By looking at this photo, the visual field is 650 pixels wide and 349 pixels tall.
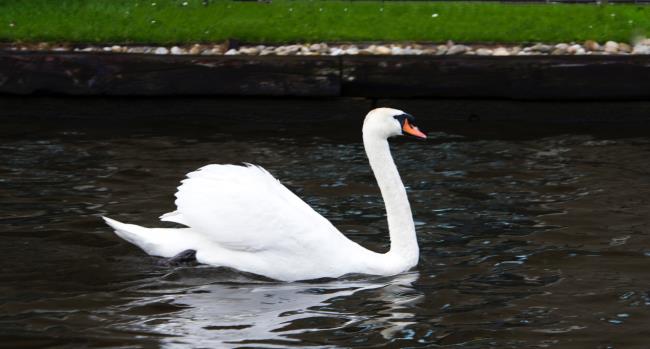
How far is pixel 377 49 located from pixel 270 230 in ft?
17.0

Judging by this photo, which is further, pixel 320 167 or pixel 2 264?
pixel 320 167

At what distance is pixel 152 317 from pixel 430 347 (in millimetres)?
1356

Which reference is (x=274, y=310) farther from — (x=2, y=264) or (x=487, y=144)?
(x=487, y=144)

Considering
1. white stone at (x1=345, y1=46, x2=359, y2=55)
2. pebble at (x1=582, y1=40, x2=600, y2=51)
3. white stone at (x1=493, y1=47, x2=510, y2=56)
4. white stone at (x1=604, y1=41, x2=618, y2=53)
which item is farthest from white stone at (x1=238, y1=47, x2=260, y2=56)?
white stone at (x1=604, y1=41, x2=618, y2=53)

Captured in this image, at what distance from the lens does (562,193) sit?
8.95 metres

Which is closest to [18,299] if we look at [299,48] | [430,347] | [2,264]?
[2,264]

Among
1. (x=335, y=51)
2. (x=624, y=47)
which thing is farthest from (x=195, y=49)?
(x=624, y=47)

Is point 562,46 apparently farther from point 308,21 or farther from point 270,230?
point 270,230

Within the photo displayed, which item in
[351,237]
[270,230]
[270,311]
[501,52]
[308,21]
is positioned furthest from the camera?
[308,21]

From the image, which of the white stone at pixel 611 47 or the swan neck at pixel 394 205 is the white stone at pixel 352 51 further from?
the swan neck at pixel 394 205

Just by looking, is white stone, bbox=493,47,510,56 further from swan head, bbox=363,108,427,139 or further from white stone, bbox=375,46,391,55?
swan head, bbox=363,108,427,139

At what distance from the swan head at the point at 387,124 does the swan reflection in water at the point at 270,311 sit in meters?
0.79

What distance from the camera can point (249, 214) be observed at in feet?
22.6

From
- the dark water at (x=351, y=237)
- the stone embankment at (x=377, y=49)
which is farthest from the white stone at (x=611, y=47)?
the dark water at (x=351, y=237)
